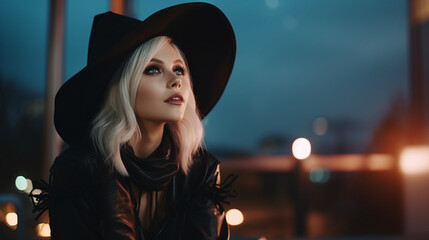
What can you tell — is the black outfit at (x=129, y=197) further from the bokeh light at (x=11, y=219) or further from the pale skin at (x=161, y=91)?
the bokeh light at (x=11, y=219)

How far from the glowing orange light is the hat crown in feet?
9.67

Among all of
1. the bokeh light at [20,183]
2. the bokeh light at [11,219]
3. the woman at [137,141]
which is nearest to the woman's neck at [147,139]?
the woman at [137,141]

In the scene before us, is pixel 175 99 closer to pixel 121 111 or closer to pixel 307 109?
pixel 121 111

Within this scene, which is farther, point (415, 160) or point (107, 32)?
point (415, 160)

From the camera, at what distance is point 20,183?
238 centimetres

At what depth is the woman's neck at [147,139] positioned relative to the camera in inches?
36.3

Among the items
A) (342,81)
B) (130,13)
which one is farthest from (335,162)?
(130,13)

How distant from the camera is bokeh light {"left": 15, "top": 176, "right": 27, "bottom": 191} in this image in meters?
2.37

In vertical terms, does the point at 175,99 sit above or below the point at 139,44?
below

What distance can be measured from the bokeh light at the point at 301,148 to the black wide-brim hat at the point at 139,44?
5.63 feet

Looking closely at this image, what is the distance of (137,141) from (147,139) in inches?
1.1

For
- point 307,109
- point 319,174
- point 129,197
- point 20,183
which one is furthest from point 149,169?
point 307,109

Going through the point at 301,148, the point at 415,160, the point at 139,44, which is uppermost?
the point at 139,44

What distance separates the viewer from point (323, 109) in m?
3.31
